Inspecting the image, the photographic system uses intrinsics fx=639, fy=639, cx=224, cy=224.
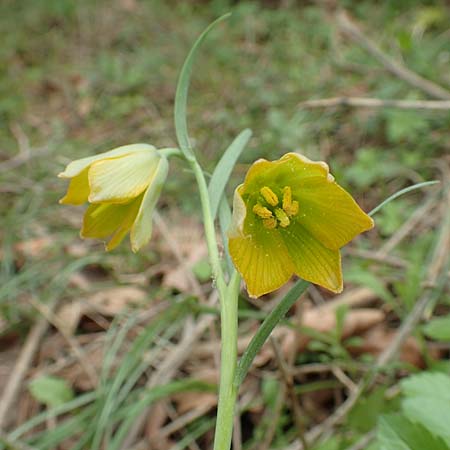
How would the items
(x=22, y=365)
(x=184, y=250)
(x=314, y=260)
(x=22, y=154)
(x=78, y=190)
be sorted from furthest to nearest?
(x=22, y=154)
(x=184, y=250)
(x=22, y=365)
(x=78, y=190)
(x=314, y=260)

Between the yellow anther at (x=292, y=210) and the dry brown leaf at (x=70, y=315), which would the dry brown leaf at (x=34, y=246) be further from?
the yellow anther at (x=292, y=210)


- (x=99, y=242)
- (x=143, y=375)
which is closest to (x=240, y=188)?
(x=143, y=375)

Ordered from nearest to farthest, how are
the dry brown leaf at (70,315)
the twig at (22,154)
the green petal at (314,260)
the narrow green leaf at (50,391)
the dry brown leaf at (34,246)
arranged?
the green petal at (314,260) → the narrow green leaf at (50,391) → the dry brown leaf at (70,315) → the dry brown leaf at (34,246) → the twig at (22,154)

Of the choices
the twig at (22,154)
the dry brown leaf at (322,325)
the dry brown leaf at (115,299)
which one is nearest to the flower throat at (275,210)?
the dry brown leaf at (322,325)

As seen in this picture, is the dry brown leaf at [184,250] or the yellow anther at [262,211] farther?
the dry brown leaf at [184,250]

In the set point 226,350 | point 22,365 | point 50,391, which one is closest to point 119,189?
point 226,350

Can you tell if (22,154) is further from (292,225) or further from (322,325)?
(292,225)

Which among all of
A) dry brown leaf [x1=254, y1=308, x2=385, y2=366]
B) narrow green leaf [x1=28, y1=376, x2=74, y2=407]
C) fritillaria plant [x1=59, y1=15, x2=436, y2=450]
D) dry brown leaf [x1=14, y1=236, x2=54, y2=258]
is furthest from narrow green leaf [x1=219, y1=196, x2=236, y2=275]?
dry brown leaf [x1=14, y1=236, x2=54, y2=258]
